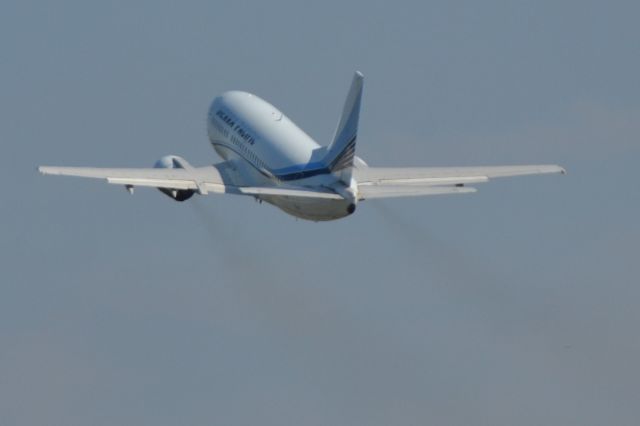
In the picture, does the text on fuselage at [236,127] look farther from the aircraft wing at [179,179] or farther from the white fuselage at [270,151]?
the aircraft wing at [179,179]

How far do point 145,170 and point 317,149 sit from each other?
8.68 m

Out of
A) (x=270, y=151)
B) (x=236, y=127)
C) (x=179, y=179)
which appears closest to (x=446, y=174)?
(x=270, y=151)

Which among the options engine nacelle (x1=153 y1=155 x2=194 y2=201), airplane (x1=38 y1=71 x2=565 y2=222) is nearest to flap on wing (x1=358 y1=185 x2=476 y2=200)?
airplane (x1=38 y1=71 x2=565 y2=222)

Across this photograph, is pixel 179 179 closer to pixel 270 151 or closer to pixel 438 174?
pixel 270 151

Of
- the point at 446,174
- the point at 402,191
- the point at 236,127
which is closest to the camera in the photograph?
the point at 402,191

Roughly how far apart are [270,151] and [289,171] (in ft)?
11.9

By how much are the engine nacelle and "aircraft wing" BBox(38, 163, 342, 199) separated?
78 centimetres

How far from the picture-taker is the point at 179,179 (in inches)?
4072

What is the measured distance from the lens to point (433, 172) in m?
106

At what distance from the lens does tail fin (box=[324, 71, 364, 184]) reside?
9956 centimetres

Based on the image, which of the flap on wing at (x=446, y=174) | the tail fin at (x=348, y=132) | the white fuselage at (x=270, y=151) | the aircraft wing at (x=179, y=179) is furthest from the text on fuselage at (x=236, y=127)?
the tail fin at (x=348, y=132)

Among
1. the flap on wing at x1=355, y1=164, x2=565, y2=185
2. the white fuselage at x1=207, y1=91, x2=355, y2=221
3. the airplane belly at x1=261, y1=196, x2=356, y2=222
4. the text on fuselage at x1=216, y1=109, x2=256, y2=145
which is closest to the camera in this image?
the airplane belly at x1=261, y1=196, x2=356, y2=222

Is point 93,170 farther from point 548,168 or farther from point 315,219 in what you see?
point 548,168

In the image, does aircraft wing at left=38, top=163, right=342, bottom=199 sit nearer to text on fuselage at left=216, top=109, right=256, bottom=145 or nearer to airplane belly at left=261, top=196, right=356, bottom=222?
airplane belly at left=261, top=196, right=356, bottom=222
